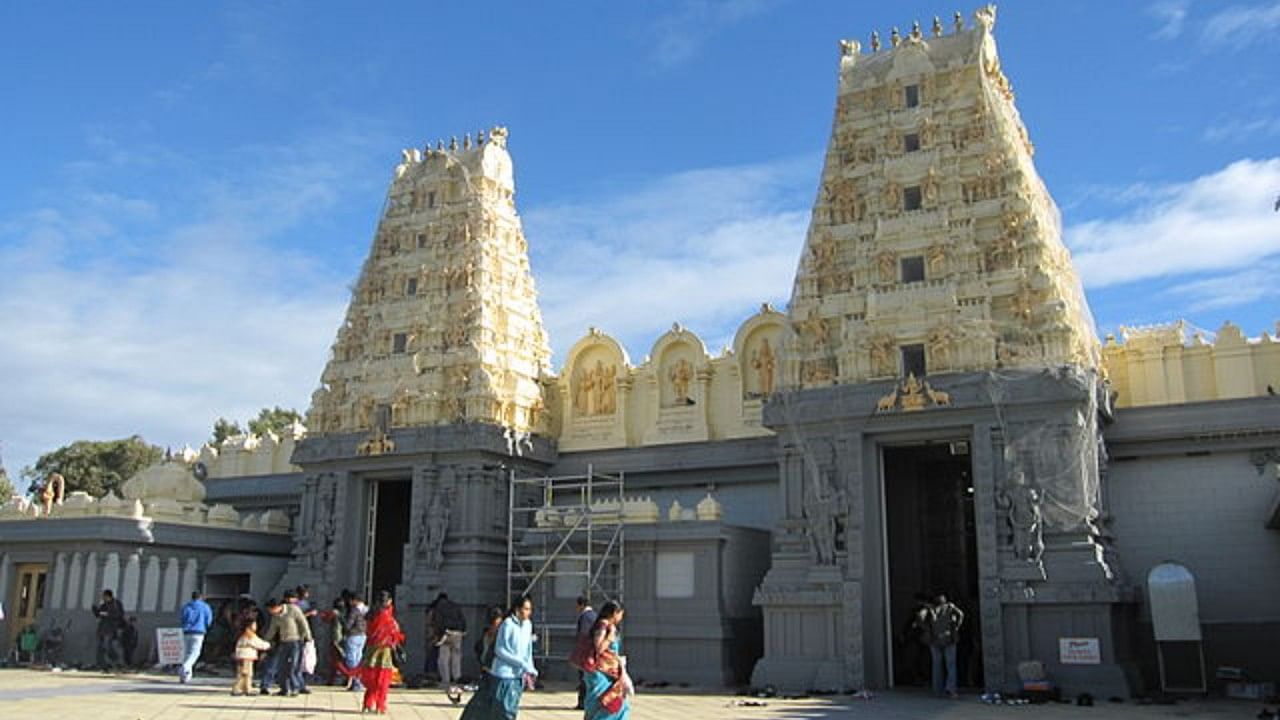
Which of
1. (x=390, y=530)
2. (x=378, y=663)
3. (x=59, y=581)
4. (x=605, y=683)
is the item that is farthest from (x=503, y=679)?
(x=390, y=530)

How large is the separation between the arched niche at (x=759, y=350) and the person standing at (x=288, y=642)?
48.4 feet

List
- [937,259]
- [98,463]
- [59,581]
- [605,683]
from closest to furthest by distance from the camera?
[605,683]
[937,259]
[59,581]
[98,463]

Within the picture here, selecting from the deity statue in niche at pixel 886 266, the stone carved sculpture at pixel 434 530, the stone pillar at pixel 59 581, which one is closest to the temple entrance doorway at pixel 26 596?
the stone pillar at pixel 59 581

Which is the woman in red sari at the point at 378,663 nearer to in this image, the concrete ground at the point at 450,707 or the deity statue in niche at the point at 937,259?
the concrete ground at the point at 450,707

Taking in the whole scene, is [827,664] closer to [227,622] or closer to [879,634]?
[879,634]

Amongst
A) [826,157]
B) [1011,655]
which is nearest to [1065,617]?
[1011,655]

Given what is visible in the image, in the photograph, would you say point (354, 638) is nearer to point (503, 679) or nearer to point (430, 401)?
point (430, 401)

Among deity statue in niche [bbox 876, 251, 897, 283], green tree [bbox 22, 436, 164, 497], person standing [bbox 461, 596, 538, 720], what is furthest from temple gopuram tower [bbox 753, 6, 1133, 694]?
green tree [bbox 22, 436, 164, 497]

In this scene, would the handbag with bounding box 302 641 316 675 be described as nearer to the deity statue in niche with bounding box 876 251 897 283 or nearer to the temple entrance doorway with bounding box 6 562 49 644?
the temple entrance doorway with bounding box 6 562 49 644

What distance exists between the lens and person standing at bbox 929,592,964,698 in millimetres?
23359

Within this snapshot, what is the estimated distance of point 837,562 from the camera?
25797mm

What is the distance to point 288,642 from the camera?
22656 millimetres

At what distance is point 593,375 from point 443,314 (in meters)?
4.99

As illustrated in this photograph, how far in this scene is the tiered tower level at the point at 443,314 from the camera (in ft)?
110
